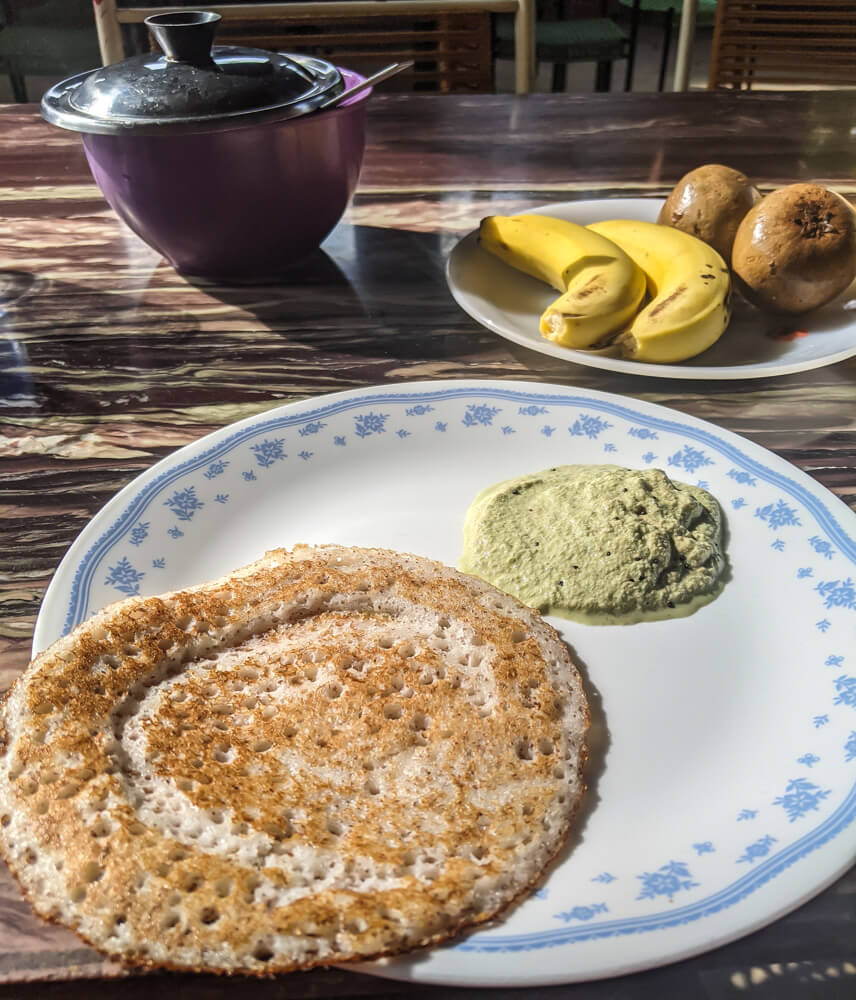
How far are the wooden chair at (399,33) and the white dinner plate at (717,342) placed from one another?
1.30 metres

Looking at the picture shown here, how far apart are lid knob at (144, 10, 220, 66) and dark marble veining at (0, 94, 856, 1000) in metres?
0.41

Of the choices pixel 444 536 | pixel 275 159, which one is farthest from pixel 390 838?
pixel 275 159

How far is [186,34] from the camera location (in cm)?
133

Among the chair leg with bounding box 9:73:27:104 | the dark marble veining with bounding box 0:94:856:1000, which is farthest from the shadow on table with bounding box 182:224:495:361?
the chair leg with bounding box 9:73:27:104

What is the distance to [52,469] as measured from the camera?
121 centimetres

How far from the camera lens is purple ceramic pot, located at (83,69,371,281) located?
4.44 feet

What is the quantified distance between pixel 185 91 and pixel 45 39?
15.5 feet

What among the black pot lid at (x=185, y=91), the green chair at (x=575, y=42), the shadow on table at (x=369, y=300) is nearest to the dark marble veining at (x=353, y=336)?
the shadow on table at (x=369, y=300)

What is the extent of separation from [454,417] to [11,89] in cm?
565

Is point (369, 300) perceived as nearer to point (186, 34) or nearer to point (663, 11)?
point (186, 34)

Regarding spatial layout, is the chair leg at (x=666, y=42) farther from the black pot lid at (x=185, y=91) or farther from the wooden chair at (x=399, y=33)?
the black pot lid at (x=185, y=91)

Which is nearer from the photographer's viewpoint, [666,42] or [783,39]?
[783,39]

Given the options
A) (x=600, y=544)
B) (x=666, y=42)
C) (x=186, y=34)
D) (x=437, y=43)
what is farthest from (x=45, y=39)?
(x=600, y=544)

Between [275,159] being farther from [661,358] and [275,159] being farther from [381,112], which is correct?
[381,112]
